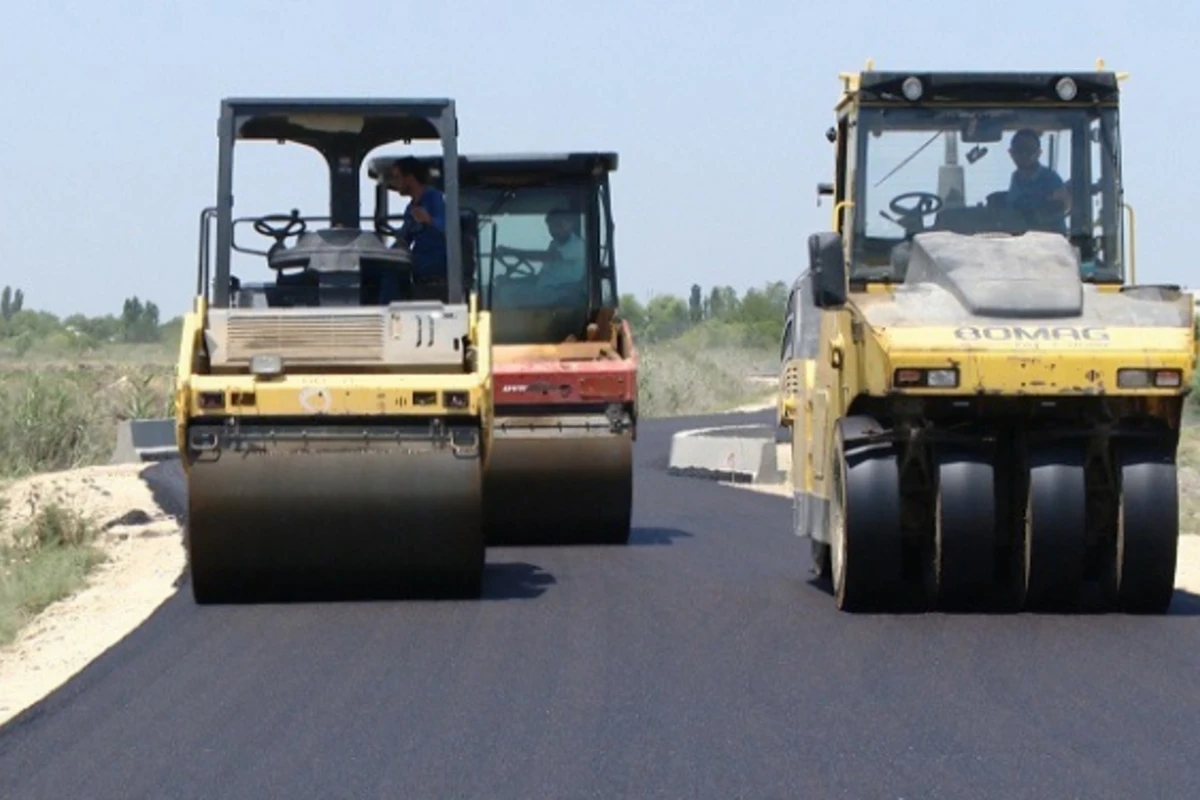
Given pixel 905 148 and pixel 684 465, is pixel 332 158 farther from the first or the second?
pixel 684 465

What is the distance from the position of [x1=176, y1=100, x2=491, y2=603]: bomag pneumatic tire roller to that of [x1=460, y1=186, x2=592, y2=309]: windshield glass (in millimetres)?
6044

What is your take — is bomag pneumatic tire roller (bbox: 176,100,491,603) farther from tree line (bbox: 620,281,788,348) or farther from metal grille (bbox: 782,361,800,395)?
tree line (bbox: 620,281,788,348)

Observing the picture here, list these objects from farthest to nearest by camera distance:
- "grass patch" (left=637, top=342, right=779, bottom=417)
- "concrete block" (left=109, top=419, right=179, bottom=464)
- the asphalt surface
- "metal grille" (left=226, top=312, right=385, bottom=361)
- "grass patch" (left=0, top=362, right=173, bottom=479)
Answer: "grass patch" (left=637, top=342, right=779, bottom=417) < "grass patch" (left=0, top=362, right=173, bottom=479) < "concrete block" (left=109, top=419, right=179, bottom=464) < "metal grille" (left=226, top=312, right=385, bottom=361) < the asphalt surface

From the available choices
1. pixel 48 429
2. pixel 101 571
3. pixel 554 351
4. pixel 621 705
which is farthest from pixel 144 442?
pixel 621 705

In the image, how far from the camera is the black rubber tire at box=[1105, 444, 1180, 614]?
43.2 feet

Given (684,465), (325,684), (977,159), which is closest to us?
(325,684)

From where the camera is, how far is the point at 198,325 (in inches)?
585

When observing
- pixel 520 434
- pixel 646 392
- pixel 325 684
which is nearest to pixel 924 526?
pixel 325 684

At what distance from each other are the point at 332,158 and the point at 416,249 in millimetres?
856

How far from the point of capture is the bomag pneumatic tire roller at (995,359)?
1284 centimetres

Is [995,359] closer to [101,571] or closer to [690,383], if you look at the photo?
[101,571]

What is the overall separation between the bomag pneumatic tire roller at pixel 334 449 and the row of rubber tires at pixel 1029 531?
2.37 meters

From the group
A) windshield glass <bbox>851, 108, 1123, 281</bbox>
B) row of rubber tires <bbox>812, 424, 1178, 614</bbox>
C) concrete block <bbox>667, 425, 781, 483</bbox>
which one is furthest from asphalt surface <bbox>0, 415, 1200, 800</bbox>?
concrete block <bbox>667, 425, 781, 483</bbox>

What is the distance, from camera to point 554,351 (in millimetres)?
20578
